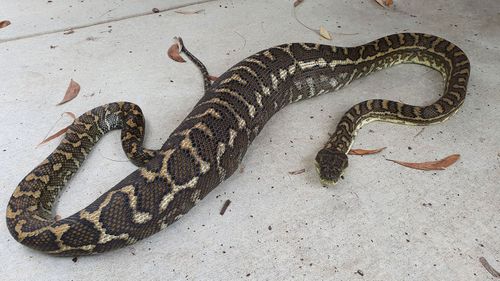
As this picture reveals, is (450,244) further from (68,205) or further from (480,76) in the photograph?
(68,205)

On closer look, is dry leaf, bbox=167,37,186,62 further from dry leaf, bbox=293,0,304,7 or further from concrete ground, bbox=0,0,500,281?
dry leaf, bbox=293,0,304,7

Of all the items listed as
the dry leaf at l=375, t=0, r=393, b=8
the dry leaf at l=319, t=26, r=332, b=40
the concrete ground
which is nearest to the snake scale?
the concrete ground

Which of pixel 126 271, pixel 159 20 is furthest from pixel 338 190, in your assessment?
pixel 159 20

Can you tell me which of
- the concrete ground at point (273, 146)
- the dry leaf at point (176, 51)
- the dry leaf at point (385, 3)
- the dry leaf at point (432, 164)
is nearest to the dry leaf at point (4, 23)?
the concrete ground at point (273, 146)

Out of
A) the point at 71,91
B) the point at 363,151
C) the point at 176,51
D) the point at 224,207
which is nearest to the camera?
the point at 224,207

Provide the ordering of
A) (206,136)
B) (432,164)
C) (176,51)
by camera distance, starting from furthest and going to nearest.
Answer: (176,51) → (432,164) → (206,136)

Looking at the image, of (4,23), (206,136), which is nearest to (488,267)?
(206,136)

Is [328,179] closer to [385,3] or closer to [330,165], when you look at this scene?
[330,165]

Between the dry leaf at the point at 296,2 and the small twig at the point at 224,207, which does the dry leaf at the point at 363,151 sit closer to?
the small twig at the point at 224,207
